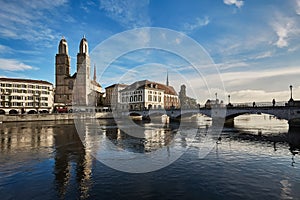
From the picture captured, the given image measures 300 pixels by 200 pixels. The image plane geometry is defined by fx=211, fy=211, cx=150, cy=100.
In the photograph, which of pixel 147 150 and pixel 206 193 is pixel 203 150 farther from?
pixel 206 193

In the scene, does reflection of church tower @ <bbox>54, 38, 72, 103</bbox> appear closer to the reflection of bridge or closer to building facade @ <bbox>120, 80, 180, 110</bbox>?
building facade @ <bbox>120, 80, 180, 110</bbox>

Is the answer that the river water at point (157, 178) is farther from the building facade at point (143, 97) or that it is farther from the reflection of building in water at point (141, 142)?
the building facade at point (143, 97)

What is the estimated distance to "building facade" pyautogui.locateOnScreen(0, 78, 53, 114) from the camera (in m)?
95.5

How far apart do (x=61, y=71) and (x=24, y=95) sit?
32640 mm

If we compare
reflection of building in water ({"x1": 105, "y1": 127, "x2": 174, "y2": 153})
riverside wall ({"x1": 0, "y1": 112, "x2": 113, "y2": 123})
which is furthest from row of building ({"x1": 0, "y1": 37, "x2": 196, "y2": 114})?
reflection of building in water ({"x1": 105, "y1": 127, "x2": 174, "y2": 153})

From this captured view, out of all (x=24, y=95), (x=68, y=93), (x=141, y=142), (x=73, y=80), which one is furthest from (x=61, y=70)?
(x=141, y=142)

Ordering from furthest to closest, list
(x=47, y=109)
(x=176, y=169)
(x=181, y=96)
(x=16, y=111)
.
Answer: (x=181, y=96), (x=47, y=109), (x=16, y=111), (x=176, y=169)

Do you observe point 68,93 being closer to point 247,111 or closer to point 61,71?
point 61,71

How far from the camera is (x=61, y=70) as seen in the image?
424 feet

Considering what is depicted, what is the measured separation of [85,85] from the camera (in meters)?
123

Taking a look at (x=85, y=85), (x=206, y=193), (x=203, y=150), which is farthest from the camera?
(x=85, y=85)

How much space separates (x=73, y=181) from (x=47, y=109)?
106 m

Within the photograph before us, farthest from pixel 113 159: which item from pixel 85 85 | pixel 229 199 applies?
pixel 85 85

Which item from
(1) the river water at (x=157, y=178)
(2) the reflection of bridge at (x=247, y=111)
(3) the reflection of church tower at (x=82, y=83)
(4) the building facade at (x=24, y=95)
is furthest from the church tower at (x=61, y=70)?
(1) the river water at (x=157, y=178)
